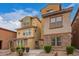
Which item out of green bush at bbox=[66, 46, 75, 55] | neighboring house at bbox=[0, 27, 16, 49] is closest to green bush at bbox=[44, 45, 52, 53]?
green bush at bbox=[66, 46, 75, 55]

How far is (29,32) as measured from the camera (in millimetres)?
2848

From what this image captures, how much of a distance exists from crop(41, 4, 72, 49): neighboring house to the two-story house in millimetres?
70

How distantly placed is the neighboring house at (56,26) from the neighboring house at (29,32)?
70 millimetres

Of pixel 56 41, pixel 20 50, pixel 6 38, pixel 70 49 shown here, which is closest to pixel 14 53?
pixel 20 50

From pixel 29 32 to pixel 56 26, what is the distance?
1.05ft

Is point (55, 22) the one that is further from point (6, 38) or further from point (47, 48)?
point (6, 38)

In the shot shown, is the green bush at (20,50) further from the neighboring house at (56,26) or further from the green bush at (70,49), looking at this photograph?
the green bush at (70,49)

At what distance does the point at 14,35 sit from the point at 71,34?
0.66 metres

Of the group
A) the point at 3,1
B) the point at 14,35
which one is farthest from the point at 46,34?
the point at 3,1

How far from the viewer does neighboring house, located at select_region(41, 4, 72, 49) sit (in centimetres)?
279

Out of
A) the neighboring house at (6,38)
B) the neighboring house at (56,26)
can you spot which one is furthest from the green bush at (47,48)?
the neighboring house at (6,38)

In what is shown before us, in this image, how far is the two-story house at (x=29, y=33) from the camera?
111 inches

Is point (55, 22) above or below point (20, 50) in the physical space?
above

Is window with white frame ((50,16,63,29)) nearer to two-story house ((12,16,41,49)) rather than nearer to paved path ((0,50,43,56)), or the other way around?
two-story house ((12,16,41,49))
